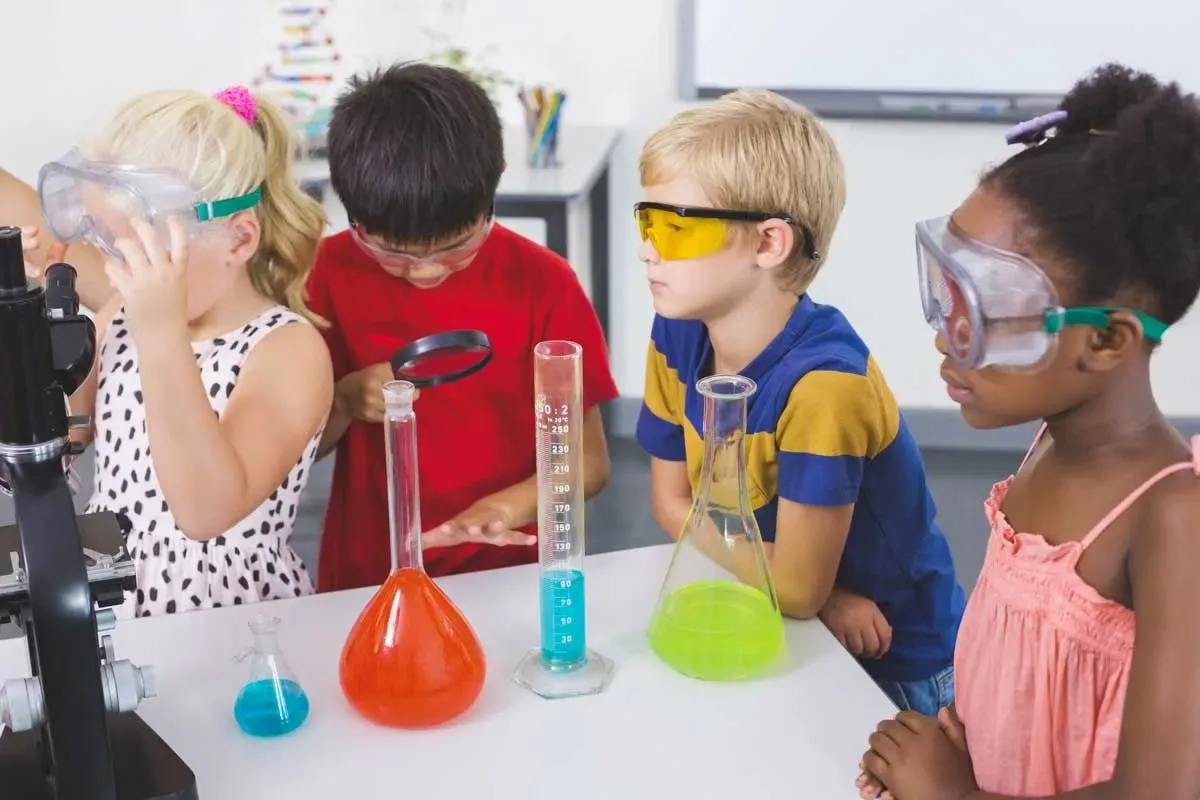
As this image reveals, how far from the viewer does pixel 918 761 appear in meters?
1.15

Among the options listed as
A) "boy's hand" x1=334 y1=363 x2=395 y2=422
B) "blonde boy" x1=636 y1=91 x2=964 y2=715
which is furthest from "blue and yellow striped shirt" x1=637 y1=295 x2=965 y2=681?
"boy's hand" x1=334 y1=363 x2=395 y2=422

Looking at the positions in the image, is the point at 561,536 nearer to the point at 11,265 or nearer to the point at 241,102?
the point at 11,265

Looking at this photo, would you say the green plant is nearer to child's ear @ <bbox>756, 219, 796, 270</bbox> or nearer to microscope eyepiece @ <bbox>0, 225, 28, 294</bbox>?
child's ear @ <bbox>756, 219, 796, 270</bbox>

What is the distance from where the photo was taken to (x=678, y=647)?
1317 mm

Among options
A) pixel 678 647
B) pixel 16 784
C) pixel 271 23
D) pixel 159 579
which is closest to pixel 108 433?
pixel 159 579

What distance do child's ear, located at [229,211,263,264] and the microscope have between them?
1.68 ft

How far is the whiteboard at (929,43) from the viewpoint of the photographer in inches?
145

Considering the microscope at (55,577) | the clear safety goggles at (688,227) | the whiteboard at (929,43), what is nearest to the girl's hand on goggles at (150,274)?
the microscope at (55,577)

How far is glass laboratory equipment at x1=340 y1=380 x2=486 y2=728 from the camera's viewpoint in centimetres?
120

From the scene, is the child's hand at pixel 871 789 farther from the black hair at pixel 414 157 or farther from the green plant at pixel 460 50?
the green plant at pixel 460 50

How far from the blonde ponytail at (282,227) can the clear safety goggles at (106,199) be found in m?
0.24

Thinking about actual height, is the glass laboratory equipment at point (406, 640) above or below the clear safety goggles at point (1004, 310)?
below

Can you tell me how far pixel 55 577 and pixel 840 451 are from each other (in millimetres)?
821

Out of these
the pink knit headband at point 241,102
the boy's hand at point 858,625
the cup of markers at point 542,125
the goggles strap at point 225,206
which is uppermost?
the pink knit headband at point 241,102
